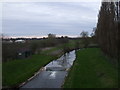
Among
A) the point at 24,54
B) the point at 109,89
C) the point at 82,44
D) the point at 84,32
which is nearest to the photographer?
the point at 109,89

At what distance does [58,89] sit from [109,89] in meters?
3.20

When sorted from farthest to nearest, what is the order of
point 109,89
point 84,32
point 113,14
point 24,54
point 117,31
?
point 84,32 < point 24,54 < point 113,14 < point 117,31 < point 109,89

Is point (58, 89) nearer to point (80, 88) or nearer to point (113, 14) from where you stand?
point (80, 88)

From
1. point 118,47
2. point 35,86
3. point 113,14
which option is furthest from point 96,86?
point 113,14

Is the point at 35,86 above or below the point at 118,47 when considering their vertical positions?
below

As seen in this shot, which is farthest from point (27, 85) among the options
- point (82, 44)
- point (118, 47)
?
point (82, 44)

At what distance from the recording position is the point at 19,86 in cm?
2012

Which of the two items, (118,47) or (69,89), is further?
(118,47)

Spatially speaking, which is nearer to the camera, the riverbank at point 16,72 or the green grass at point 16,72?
the riverbank at point 16,72

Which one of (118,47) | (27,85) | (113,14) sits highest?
(113,14)

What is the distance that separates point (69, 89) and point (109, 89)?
2399mm

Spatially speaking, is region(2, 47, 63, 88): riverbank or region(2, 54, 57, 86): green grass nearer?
region(2, 47, 63, 88): riverbank

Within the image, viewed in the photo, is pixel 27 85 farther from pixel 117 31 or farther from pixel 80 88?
pixel 117 31

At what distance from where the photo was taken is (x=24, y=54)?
52156 mm
